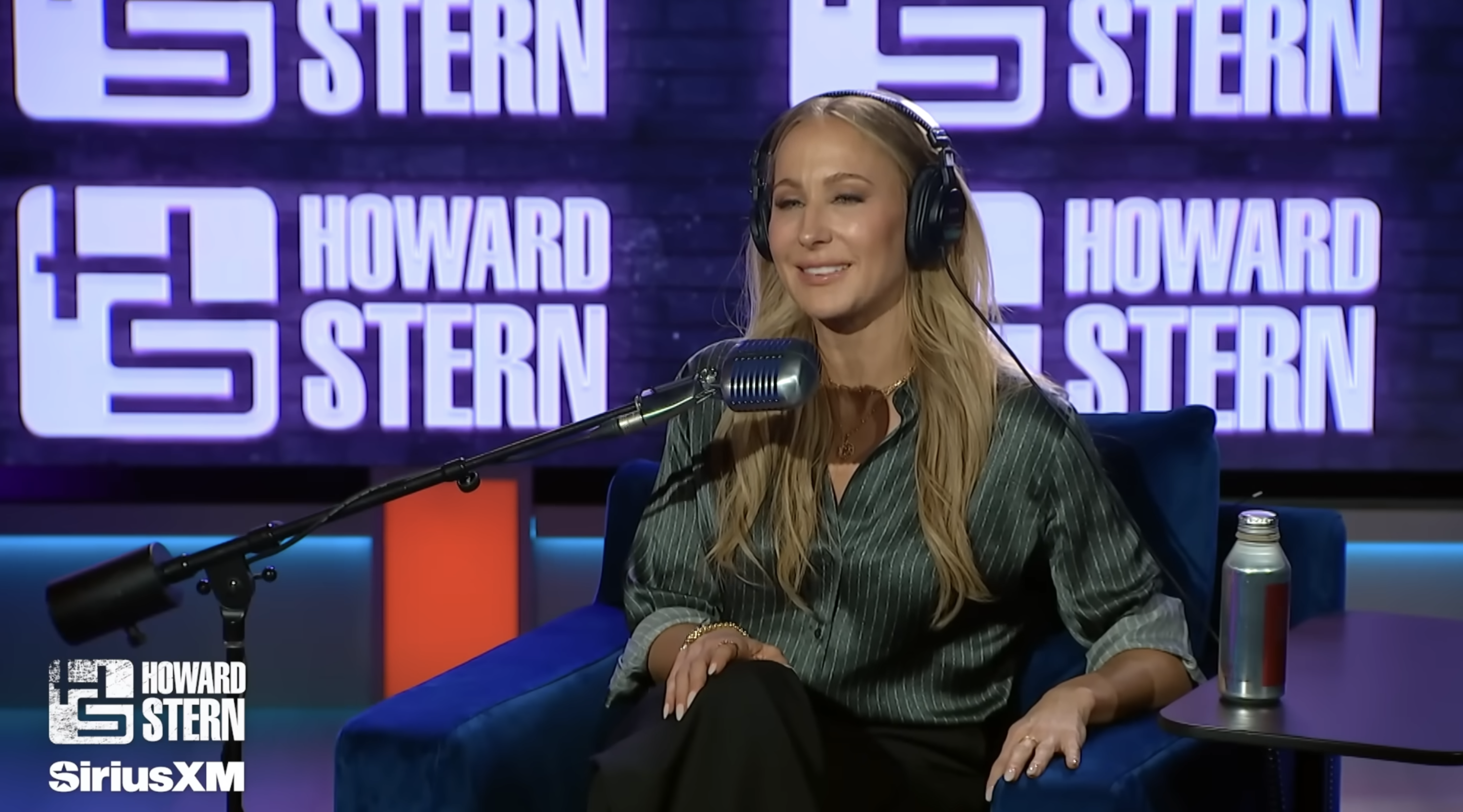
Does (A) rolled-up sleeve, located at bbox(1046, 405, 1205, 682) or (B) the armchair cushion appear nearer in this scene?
(A) rolled-up sleeve, located at bbox(1046, 405, 1205, 682)

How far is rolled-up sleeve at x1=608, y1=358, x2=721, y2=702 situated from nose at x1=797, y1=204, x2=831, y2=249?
0.30 metres

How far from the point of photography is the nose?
1.94 m

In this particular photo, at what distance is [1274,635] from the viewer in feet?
4.98

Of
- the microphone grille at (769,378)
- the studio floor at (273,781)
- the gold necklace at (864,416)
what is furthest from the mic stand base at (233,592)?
the studio floor at (273,781)

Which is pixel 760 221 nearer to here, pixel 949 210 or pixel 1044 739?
pixel 949 210

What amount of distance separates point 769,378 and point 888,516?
1.14 ft

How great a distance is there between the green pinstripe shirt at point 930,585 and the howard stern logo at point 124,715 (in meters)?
1.39

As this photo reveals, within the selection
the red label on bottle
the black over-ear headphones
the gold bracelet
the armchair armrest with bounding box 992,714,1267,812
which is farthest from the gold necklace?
the red label on bottle

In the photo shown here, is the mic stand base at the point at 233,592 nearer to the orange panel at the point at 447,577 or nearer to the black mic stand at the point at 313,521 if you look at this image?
the black mic stand at the point at 313,521

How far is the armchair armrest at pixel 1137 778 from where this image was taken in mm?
1533

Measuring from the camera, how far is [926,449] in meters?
1.96

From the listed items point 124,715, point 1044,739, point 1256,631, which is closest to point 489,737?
point 1044,739

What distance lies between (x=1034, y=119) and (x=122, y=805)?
2609mm

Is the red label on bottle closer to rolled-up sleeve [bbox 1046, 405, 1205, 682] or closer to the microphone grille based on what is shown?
rolled-up sleeve [bbox 1046, 405, 1205, 682]
